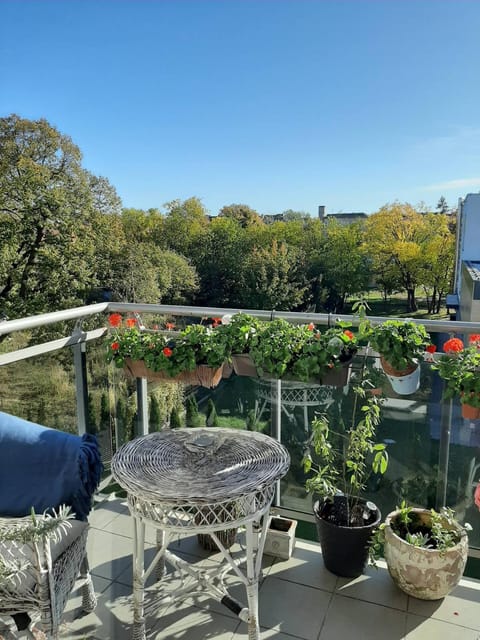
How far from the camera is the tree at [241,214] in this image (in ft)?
79.9

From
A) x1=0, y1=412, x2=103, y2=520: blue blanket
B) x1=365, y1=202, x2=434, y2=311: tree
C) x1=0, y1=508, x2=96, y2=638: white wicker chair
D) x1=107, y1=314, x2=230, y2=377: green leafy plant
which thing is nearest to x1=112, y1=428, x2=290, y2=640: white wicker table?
x1=0, y1=412, x2=103, y2=520: blue blanket

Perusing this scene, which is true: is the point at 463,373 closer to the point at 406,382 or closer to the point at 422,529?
the point at 406,382

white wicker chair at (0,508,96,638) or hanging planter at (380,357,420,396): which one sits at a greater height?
hanging planter at (380,357,420,396)

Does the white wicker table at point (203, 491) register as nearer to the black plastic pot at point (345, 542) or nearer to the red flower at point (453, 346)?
the black plastic pot at point (345, 542)

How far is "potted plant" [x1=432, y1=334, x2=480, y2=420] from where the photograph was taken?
162 centimetres

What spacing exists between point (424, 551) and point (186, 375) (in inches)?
45.0

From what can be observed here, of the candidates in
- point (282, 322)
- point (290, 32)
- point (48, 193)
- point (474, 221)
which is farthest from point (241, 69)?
point (282, 322)

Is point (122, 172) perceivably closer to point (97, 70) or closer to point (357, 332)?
point (97, 70)

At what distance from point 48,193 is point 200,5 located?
8485mm

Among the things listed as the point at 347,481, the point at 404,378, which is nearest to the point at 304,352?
the point at 404,378

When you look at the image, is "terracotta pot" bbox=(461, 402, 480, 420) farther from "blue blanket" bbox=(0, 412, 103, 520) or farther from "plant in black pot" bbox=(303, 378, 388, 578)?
"blue blanket" bbox=(0, 412, 103, 520)

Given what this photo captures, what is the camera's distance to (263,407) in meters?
2.19

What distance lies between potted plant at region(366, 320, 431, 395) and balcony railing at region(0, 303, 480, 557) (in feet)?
0.24

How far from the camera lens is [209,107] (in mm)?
20281
